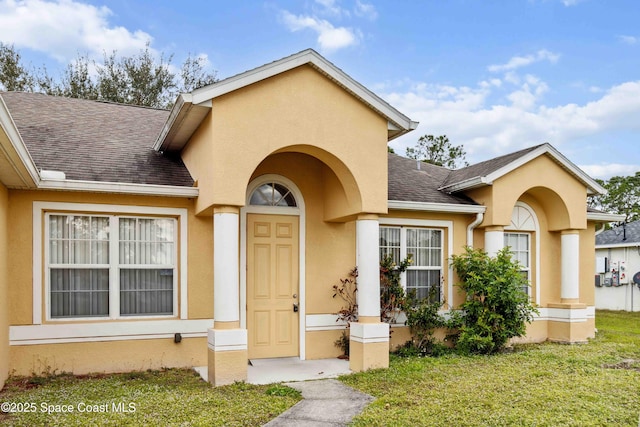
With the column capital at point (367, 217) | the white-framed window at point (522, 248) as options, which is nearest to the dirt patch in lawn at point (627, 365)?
the white-framed window at point (522, 248)

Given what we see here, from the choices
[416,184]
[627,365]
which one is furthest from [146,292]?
[627,365]

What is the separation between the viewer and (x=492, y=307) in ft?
32.1

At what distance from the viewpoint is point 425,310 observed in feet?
32.4

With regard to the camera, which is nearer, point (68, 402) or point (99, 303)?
point (68, 402)

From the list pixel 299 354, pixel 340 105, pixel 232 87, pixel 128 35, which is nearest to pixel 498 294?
pixel 299 354

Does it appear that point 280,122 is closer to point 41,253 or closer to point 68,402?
point 41,253

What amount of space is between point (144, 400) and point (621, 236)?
22.1 m

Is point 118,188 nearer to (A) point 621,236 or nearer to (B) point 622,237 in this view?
(B) point 622,237

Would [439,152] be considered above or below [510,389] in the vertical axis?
above

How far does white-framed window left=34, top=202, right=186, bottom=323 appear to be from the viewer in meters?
8.05

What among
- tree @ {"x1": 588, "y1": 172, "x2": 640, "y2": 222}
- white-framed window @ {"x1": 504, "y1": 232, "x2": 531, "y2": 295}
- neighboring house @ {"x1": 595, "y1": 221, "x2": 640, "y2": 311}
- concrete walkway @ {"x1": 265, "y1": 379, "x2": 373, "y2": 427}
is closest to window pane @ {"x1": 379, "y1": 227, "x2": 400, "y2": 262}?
white-framed window @ {"x1": 504, "y1": 232, "x2": 531, "y2": 295}

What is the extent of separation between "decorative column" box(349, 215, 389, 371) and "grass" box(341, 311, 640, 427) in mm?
400

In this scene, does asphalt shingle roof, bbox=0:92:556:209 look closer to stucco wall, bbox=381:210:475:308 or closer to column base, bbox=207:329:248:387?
stucco wall, bbox=381:210:475:308

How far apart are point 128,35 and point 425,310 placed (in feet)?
68.8
